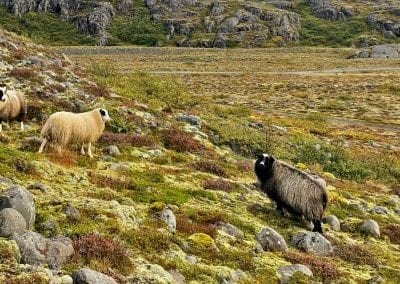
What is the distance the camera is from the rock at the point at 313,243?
11.9 m

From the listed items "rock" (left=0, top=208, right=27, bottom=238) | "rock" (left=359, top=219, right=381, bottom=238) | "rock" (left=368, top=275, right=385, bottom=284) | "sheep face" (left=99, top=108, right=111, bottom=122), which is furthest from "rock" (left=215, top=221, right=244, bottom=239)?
"sheep face" (left=99, top=108, right=111, bottom=122)

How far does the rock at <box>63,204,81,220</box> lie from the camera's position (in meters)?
9.93

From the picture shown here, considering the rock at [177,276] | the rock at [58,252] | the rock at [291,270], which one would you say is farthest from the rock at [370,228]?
the rock at [58,252]

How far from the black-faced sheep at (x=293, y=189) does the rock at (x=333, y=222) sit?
0.74 m

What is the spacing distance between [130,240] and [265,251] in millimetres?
3252

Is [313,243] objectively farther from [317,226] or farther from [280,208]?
[280,208]

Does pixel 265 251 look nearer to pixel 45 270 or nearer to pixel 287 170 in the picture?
pixel 287 170

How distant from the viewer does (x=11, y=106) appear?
17141mm

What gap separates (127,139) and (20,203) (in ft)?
30.9

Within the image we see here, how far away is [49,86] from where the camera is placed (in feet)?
73.9

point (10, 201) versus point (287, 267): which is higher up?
point (10, 201)

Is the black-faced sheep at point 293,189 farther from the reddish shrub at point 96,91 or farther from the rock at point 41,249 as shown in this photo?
the reddish shrub at point 96,91

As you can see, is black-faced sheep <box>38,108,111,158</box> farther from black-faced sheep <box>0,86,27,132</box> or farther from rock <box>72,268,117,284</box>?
rock <box>72,268,117,284</box>

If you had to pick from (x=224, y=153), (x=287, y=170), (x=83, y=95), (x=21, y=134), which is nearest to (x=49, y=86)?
(x=83, y=95)
